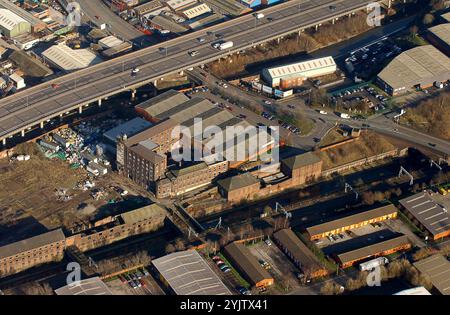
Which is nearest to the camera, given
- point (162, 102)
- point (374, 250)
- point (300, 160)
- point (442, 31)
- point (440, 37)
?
point (374, 250)

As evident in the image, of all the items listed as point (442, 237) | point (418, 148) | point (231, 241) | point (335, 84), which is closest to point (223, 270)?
point (231, 241)

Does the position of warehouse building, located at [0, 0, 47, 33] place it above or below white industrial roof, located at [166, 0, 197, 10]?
below

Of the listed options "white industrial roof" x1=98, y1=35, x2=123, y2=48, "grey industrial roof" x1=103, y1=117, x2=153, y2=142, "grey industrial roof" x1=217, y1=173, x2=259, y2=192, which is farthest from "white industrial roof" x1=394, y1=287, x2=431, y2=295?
"white industrial roof" x1=98, y1=35, x2=123, y2=48

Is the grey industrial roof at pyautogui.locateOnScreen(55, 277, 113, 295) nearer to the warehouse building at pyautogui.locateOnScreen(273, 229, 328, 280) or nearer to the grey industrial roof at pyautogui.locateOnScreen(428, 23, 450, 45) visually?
the warehouse building at pyautogui.locateOnScreen(273, 229, 328, 280)

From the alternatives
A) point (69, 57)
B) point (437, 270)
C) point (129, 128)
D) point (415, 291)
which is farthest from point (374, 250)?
point (69, 57)

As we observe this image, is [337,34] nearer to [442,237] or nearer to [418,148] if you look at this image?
[418,148]

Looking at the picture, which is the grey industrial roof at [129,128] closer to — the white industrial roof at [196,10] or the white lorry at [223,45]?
the white lorry at [223,45]

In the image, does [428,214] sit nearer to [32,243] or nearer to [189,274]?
[189,274]
